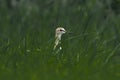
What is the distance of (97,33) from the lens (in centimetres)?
553

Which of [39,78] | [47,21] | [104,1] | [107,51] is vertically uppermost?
[104,1]

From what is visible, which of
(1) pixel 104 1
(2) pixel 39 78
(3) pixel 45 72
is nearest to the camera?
(2) pixel 39 78

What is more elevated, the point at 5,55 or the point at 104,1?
the point at 104,1

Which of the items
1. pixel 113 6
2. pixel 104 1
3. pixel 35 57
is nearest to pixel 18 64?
pixel 35 57

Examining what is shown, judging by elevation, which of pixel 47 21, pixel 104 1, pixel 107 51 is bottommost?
pixel 107 51

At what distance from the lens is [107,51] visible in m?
4.66

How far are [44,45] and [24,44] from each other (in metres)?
0.19

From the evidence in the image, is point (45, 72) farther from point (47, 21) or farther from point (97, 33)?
point (47, 21)

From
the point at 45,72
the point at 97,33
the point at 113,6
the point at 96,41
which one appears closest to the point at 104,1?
the point at 113,6

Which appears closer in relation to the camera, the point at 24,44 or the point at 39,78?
the point at 39,78

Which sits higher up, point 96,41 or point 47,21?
point 47,21

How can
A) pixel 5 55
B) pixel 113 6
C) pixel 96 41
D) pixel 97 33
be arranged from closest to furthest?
pixel 5 55 < pixel 96 41 < pixel 97 33 < pixel 113 6

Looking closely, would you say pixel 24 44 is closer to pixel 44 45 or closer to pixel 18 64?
pixel 44 45

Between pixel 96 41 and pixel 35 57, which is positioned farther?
pixel 96 41
